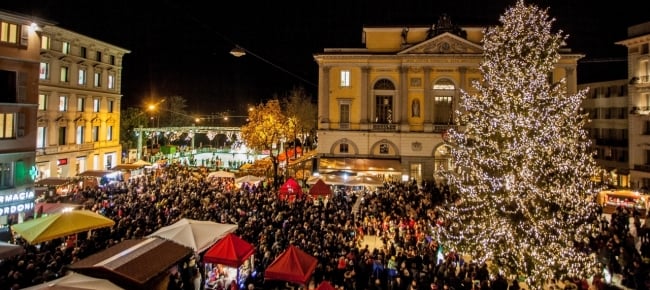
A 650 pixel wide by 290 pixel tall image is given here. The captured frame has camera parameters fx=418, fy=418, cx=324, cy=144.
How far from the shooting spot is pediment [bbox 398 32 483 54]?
3334 cm

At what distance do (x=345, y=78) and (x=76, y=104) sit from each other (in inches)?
903

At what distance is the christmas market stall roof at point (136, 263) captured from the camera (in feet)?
30.0

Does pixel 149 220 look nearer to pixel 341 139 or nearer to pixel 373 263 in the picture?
pixel 373 263

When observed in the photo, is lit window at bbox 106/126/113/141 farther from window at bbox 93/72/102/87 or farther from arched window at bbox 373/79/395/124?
arched window at bbox 373/79/395/124

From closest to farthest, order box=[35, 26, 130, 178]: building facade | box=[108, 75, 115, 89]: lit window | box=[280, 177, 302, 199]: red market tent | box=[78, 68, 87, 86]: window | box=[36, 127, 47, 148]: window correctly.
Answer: box=[280, 177, 302, 199]: red market tent, box=[36, 127, 47, 148]: window, box=[35, 26, 130, 178]: building facade, box=[78, 68, 87, 86]: window, box=[108, 75, 115, 89]: lit window

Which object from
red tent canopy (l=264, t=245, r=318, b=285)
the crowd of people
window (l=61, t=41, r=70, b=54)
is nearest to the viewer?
red tent canopy (l=264, t=245, r=318, b=285)

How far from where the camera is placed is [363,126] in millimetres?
34562

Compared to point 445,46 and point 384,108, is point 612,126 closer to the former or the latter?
point 445,46

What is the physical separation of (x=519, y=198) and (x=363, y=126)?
2214cm

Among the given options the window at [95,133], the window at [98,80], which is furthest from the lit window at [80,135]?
the window at [98,80]

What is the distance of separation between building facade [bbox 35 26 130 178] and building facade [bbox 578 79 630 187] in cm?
4475

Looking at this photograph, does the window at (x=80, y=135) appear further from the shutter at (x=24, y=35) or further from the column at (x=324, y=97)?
the column at (x=324, y=97)

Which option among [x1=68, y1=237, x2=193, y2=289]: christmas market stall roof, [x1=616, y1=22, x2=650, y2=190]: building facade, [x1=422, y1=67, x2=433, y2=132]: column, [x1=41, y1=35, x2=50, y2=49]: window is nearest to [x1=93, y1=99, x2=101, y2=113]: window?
[x1=41, y1=35, x2=50, y2=49]: window

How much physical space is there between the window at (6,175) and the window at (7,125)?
1440 millimetres
